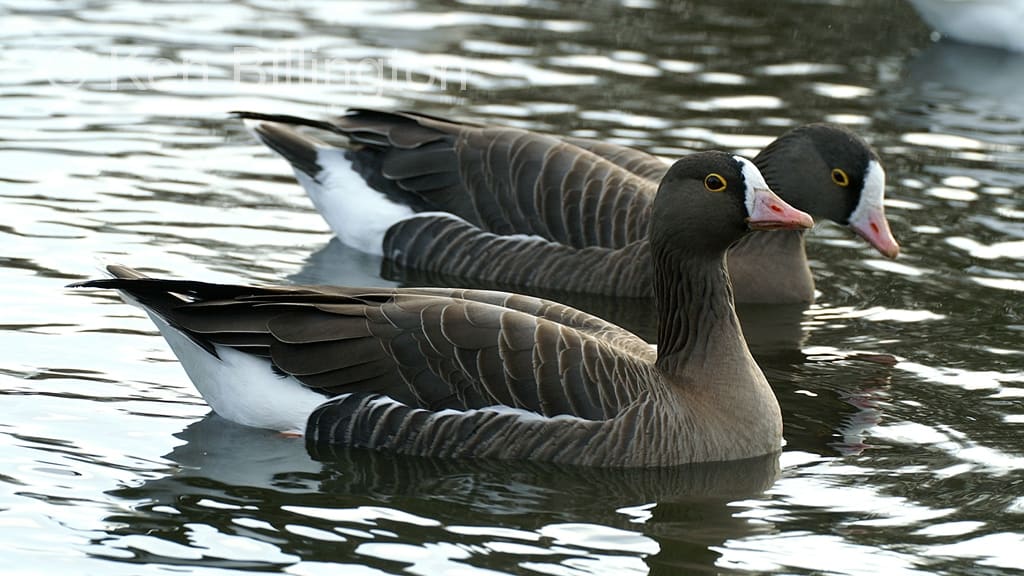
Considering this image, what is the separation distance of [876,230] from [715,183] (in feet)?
9.66

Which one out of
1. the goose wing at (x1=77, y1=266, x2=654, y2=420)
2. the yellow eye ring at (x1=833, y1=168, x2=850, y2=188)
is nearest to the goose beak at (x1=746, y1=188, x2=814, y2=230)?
the goose wing at (x1=77, y1=266, x2=654, y2=420)

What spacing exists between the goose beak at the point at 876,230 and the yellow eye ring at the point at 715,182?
9.33 ft

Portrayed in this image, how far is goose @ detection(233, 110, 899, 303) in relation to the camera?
11.4 m

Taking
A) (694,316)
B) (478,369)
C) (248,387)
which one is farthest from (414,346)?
(694,316)

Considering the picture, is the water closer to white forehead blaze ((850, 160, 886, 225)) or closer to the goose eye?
white forehead blaze ((850, 160, 886, 225))

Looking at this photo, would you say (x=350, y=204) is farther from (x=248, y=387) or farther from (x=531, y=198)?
(x=248, y=387)

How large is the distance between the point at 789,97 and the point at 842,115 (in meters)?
0.81

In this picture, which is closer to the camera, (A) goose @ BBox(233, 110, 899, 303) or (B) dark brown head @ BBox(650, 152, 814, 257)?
(B) dark brown head @ BBox(650, 152, 814, 257)

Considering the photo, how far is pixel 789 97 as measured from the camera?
643 inches

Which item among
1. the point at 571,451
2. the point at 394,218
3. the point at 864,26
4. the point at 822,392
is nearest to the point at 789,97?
the point at 864,26

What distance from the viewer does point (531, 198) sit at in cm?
1163

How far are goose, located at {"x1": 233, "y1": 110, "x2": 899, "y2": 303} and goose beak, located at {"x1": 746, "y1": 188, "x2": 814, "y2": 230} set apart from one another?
282cm

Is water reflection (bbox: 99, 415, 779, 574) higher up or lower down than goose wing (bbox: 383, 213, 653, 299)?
lower down

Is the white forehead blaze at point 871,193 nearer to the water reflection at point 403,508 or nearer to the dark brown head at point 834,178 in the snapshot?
the dark brown head at point 834,178
